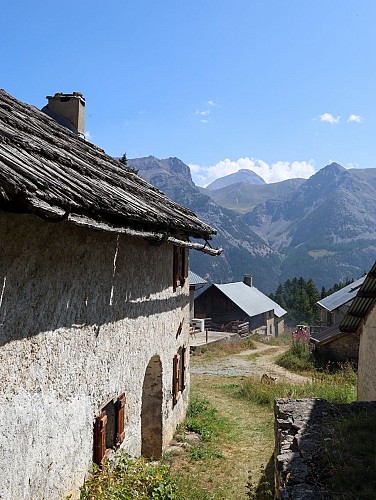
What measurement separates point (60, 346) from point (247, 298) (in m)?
44.3

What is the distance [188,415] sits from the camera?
11906 mm

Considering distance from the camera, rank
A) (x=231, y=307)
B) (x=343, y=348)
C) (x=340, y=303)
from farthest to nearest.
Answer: (x=231, y=307) < (x=340, y=303) < (x=343, y=348)

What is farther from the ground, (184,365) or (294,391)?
(184,365)

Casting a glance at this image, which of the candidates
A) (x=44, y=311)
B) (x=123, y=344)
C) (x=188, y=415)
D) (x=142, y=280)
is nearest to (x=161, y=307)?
(x=142, y=280)

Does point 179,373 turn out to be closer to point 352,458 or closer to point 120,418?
point 120,418

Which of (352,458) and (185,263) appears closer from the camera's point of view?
(352,458)

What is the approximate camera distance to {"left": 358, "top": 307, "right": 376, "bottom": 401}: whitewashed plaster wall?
30.7ft

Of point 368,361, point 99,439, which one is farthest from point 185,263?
point 99,439

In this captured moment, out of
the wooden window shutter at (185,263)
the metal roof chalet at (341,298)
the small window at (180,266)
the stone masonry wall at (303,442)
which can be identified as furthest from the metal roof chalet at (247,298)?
the stone masonry wall at (303,442)

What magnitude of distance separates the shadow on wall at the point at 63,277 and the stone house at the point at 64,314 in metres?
0.01

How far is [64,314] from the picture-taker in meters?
4.95

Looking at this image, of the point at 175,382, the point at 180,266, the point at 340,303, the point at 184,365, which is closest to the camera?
the point at 175,382

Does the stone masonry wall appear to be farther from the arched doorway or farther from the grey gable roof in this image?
the grey gable roof

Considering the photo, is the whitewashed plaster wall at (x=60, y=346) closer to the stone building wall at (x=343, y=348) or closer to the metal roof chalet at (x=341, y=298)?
the stone building wall at (x=343, y=348)
